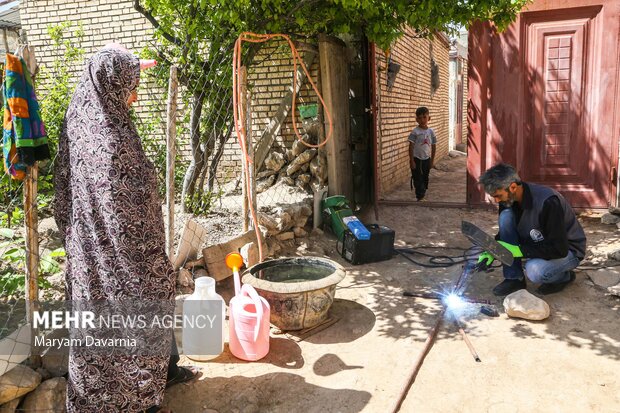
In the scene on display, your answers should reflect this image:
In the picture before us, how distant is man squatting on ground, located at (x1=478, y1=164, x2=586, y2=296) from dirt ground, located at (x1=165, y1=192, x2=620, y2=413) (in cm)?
20

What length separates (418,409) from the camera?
9.40ft

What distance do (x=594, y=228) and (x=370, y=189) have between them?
9.57 feet

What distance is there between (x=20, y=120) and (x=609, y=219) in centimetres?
649

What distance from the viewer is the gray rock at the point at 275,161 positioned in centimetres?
698

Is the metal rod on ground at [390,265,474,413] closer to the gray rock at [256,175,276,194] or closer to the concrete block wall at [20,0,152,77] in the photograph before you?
the gray rock at [256,175,276,194]

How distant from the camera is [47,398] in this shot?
2607 mm

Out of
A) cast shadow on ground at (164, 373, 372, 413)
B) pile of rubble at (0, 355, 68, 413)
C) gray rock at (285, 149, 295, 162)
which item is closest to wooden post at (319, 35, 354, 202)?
gray rock at (285, 149, 295, 162)

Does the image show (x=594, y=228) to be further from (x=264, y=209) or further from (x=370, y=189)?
(x=264, y=209)

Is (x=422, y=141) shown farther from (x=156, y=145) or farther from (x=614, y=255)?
(x=156, y=145)

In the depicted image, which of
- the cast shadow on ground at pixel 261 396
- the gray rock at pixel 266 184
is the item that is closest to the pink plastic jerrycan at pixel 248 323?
the cast shadow on ground at pixel 261 396

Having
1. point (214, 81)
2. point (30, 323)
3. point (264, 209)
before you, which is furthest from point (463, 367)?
point (214, 81)

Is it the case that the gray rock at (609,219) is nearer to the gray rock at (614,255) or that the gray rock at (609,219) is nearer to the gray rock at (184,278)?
the gray rock at (614,255)

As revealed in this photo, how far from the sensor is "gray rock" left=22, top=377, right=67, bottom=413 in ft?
8.52

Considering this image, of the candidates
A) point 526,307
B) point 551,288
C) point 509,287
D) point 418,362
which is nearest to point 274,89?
point 509,287
